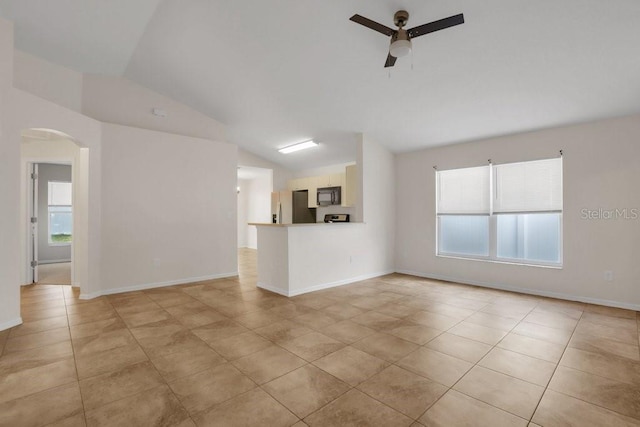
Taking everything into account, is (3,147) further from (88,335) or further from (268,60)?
(268,60)

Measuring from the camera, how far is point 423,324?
333 cm

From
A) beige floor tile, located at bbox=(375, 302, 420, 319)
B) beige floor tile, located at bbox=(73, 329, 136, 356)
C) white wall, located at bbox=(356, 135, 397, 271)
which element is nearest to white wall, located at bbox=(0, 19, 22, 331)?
beige floor tile, located at bbox=(73, 329, 136, 356)

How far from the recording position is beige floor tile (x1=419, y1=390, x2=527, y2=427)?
1745 mm

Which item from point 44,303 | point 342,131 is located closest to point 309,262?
point 342,131

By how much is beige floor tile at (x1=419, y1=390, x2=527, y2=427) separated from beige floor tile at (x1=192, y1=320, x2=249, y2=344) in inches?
78.5

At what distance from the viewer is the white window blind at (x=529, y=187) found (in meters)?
4.44

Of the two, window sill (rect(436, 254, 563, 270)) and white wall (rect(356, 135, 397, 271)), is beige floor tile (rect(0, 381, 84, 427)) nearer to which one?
white wall (rect(356, 135, 397, 271))

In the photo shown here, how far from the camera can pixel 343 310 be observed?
381cm

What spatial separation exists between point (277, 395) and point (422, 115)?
166 inches

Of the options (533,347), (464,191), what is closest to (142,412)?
(533,347)

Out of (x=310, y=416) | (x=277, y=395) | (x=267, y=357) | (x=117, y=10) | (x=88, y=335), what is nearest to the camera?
(x=310, y=416)

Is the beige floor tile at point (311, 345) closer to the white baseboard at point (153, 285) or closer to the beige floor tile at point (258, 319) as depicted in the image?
the beige floor tile at point (258, 319)

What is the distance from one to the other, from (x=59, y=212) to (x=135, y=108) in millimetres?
4450

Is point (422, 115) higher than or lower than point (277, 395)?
higher
